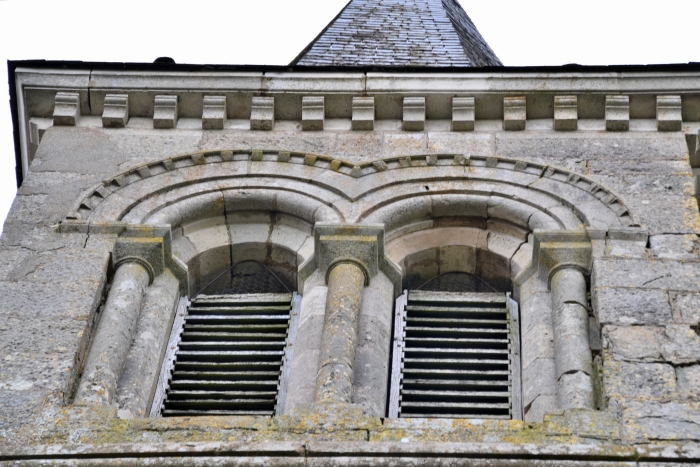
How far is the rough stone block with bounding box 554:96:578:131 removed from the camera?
13672 mm

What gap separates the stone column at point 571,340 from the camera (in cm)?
1036

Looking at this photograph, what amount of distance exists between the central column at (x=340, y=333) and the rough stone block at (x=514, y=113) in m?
2.58

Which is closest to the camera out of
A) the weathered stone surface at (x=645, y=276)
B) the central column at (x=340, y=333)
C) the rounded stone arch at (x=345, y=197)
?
the central column at (x=340, y=333)

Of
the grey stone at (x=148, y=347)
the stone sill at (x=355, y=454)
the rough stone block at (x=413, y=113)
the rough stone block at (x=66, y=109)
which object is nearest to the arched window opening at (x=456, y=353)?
the stone sill at (x=355, y=454)

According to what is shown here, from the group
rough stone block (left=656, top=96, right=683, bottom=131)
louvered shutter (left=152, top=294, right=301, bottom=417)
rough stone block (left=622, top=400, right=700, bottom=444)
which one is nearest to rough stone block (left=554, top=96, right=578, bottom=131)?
rough stone block (left=656, top=96, right=683, bottom=131)

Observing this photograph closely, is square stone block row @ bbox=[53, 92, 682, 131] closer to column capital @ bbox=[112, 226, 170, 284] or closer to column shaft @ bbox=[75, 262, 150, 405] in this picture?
column capital @ bbox=[112, 226, 170, 284]

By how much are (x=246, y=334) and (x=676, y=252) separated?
327 cm

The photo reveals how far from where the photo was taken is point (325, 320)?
440 inches

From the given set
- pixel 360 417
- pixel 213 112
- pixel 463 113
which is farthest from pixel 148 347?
pixel 463 113

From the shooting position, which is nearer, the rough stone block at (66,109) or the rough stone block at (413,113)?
the rough stone block at (413,113)

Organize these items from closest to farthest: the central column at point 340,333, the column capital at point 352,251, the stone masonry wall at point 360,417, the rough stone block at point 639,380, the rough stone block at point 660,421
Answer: the rough stone block at point 660,421 < the stone masonry wall at point 360,417 < the rough stone block at point 639,380 < the central column at point 340,333 < the column capital at point 352,251

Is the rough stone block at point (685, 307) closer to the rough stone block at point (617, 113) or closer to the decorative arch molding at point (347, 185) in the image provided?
the decorative arch molding at point (347, 185)

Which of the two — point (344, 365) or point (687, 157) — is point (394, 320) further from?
point (687, 157)

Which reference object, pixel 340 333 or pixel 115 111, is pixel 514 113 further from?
pixel 340 333
